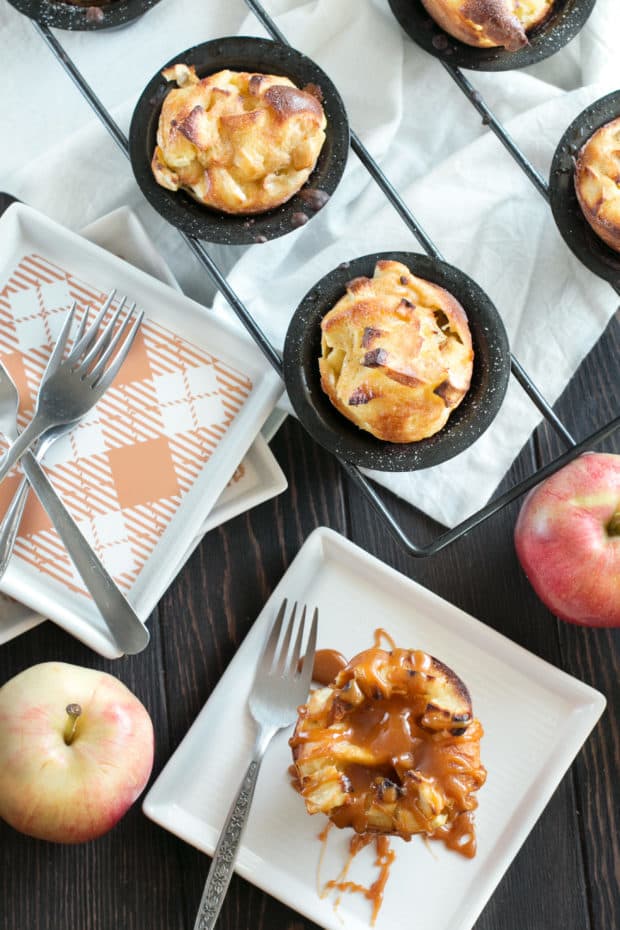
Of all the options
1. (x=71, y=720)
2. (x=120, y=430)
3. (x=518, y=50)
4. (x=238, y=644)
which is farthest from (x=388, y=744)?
(x=518, y=50)

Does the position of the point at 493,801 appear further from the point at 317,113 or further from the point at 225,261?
the point at 317,113

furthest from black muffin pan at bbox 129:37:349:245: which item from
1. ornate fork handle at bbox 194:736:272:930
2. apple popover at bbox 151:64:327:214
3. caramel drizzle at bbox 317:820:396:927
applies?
caramel drizzle at bbox 317:820:396:927

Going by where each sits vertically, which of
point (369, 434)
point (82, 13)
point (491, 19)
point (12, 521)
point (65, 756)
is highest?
point (82, 13)

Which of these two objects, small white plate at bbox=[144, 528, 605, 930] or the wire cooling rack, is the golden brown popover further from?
small white plate at bbox=[144, 528, 605, 930]

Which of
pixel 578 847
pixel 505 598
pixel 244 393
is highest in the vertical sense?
pixel 244 393

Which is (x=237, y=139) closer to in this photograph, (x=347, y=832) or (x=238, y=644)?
(x=238, y=644)

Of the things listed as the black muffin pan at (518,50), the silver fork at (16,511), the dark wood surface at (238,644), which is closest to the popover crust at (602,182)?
the black muffin pan at (518,50)

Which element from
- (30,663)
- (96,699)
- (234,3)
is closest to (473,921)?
(96,699)
